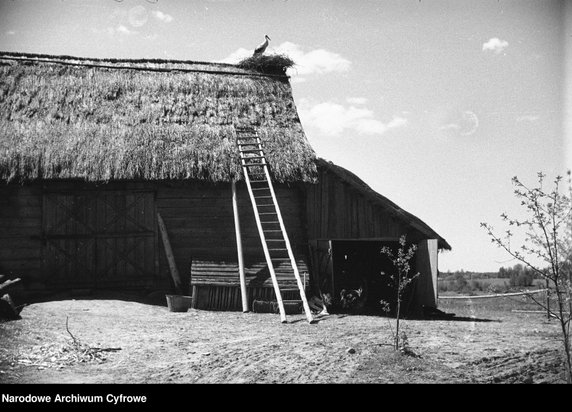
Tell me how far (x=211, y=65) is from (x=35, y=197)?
618cm

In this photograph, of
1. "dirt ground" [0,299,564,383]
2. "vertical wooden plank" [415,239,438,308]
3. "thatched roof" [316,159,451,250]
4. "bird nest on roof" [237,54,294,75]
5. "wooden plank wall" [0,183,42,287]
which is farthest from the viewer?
"bird nest on roof" [237,54,294,75]

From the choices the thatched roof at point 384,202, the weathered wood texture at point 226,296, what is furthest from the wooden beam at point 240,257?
the thatched roof at point 384,202

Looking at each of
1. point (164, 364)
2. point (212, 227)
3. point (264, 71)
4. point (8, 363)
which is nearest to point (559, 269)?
point (164, 364)

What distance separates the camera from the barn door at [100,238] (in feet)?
37.9

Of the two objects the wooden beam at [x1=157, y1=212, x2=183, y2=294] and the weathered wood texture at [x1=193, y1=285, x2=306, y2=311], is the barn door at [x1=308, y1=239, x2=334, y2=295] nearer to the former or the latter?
the weathered wood texture at [x1=193, y1=285, x2=306, y2=311]

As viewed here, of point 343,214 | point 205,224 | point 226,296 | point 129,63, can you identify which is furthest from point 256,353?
point 129,63

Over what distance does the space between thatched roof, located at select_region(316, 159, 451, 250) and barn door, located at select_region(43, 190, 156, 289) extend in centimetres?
425

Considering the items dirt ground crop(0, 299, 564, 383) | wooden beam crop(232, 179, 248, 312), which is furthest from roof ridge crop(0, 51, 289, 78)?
dirt ground crop(0, 299, 564, 383)

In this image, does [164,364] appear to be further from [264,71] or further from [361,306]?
[264,71]

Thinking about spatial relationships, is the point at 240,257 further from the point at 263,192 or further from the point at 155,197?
the point at 155,197

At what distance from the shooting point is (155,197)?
39.7ft

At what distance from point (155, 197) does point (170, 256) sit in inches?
55.6

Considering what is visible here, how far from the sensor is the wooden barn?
11422 mm

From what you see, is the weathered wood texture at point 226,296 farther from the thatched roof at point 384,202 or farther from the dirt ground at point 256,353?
the thatched roof at point 384,202
